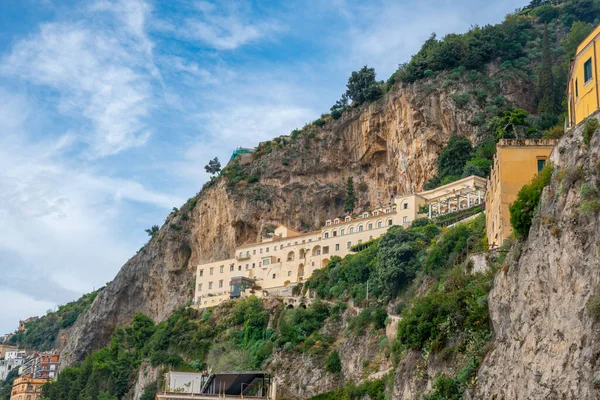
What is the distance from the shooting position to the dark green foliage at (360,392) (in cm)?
5322

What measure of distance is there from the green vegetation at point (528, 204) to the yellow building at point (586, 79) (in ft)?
12.2

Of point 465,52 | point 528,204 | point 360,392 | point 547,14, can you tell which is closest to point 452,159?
point 465,52

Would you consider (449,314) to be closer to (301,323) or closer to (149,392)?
(301,323)

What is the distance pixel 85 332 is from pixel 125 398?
2513 cm

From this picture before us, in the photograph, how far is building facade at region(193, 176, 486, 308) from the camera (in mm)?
76812

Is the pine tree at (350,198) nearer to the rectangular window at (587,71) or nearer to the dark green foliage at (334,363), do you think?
the dark green foliage at (334,363)

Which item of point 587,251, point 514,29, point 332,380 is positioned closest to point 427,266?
point 332,380

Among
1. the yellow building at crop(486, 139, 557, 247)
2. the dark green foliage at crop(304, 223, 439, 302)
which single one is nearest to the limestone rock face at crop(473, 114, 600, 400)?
the yellow building at crop(486, 139, 557, 247)

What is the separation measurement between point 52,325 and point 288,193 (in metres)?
78.3

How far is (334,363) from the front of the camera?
205ft

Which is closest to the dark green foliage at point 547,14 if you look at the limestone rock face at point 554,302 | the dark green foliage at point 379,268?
the dark green foliage at point 379,268

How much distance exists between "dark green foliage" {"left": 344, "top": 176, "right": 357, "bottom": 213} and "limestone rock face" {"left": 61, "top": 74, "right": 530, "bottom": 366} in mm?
947

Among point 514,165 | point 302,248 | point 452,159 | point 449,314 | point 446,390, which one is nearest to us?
point 446,390

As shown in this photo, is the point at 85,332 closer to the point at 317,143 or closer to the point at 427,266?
the point at 317,143
